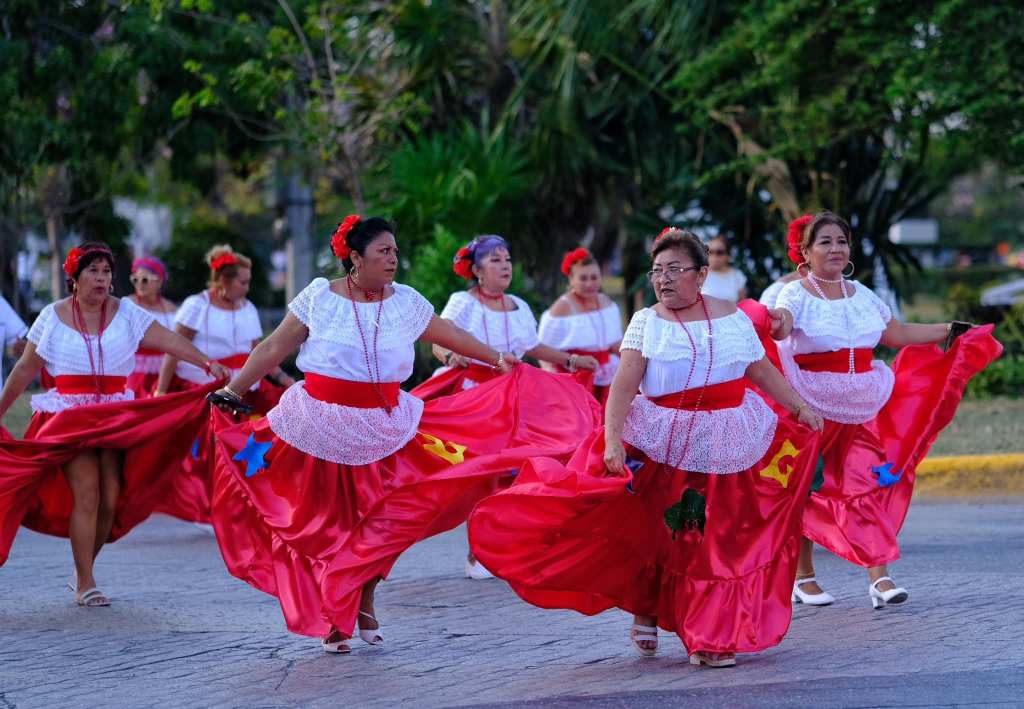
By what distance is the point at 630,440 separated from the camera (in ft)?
20.4

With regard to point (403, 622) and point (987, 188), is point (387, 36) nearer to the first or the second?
point (403, 622)

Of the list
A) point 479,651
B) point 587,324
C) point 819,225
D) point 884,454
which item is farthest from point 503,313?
point 479,651

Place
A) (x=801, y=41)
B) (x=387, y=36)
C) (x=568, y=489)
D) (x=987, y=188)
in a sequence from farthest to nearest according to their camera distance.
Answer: (x=987, y=188) < (x=387, y=36) < (x=801, y=41) < (x=568, y=489)

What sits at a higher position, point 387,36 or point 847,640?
point 387,36

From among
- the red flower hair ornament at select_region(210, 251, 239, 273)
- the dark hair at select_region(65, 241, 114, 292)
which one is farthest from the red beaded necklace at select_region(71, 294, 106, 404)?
the red flower hair ornament at select_region(210, 251, 239, 273)

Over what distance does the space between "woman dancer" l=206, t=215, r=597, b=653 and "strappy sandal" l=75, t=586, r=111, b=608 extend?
1303 mm

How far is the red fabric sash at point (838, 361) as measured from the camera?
24.7 ft

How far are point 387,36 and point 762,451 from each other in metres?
12.9

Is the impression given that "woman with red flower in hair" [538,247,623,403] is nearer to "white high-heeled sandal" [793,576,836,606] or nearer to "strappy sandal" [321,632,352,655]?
"white high-heeled sandal" [793,576,836,606]

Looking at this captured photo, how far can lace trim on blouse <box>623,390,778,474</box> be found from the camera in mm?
6145

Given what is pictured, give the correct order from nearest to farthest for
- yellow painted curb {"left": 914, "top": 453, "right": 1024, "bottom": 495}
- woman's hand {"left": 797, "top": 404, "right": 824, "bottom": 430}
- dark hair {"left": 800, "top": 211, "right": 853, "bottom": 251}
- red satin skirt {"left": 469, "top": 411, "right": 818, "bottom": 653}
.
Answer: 1. red satin skirt {"left": 469, "top": 411, "right": 818, "bottom": 653}
2. woman's hand {"left": 797, "top": 404, "right": 824, "bottom": 430}
3. dark hair {"left": 800, "top": 211, "right": 853, "bottom": 251}
4. yellow painted curb {"left": 914, "top": 453, "right": 1024, "bottom": 495}

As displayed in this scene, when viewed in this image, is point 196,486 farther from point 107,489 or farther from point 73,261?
point 73,261

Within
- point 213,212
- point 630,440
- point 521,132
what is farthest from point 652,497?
point 213,212

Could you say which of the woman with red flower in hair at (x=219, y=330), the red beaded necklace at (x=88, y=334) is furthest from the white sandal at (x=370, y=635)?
the woman with red flower in hair at (x=219, y=330)
